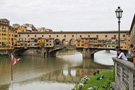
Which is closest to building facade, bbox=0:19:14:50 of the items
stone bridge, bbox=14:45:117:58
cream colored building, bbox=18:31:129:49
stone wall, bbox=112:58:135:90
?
stone bridge, bbox=14:45:117:58

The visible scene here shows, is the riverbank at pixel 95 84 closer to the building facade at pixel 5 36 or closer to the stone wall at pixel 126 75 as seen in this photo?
the stone wall at pixel 126 75

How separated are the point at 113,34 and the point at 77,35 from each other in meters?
11.7

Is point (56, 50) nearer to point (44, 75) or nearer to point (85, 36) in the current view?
point (85, 36)

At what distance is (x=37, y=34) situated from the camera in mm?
59625

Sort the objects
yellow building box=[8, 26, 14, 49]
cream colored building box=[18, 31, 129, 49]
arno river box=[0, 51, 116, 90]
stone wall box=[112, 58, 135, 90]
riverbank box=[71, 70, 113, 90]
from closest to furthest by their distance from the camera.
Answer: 1. stone wall box=[112, 58, 135, 90]
2. riverbank box=[71, 70, 113, 90]
3. arno river box=[0, 51, 116, 90]
4. cream colored building box=[18, 31, 129, 49]
5. yellow building box=[8, 26, 14, 49]

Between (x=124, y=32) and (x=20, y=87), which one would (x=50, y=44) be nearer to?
(x=124, y=32)

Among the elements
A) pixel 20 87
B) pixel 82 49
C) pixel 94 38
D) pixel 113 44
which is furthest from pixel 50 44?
pixel 20 87

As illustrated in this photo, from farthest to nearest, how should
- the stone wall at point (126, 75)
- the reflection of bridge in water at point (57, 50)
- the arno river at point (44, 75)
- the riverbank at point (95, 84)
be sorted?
the reflection of bridge in water at point (57, 50) < the arno river at point (44, 75) < the riverbank at point (95, 84) < the stone wall at point (126, 75)

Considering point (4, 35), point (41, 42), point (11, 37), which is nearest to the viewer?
point (4, 35)

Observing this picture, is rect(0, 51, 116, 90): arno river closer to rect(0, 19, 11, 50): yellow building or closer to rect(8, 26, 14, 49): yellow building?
rect(0, 19, 11, 50): yellow building

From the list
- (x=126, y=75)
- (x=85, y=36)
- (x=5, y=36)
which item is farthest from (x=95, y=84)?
(x=5, y=36)

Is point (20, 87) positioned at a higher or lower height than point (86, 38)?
lower

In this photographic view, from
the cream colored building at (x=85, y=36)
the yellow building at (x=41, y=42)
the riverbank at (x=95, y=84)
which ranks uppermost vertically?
the cream colored building at (x=85, y=36)

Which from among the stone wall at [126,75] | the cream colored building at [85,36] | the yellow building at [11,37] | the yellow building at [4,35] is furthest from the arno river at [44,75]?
the yellow building at [11,37]
